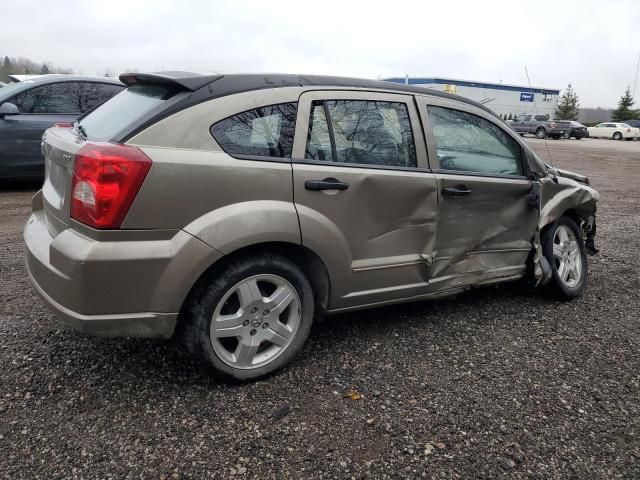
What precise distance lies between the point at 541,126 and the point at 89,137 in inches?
1549

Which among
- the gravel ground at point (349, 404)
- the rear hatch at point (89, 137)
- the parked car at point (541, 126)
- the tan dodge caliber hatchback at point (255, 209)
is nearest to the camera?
the gravel ground at point (349, 404)

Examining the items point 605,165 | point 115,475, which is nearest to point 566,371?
point 115,475

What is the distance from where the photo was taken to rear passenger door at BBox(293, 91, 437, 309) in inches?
116

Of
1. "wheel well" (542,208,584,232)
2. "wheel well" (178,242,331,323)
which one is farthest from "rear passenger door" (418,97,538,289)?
"wheel well" (178,242,331,323)

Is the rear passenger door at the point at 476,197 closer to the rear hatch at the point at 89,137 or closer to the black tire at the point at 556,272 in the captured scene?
the black tire at the point at 556,272

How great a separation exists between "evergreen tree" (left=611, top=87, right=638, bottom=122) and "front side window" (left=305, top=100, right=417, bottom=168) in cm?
6618

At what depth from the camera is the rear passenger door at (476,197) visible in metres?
3.53

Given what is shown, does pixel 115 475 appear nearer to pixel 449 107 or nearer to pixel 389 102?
pixel 389 102

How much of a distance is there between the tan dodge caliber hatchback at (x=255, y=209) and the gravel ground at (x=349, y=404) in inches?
12.3

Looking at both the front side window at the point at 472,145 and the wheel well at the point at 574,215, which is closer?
the front side window at the point at 472,145

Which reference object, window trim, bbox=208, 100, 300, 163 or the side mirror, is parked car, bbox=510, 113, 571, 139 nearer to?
the side mirror

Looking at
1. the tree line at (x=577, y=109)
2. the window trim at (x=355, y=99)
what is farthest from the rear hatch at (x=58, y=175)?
the tree line at (x=577, y=109)

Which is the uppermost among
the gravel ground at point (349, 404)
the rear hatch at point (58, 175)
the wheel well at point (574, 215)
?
the rear hatch at point (58, 175)

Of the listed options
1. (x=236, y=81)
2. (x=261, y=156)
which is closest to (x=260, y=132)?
(x=261, y=156)
